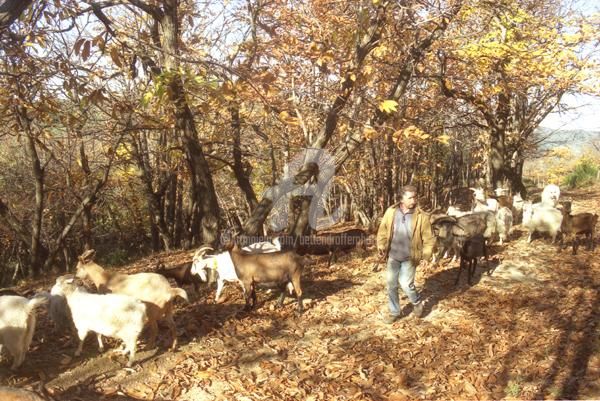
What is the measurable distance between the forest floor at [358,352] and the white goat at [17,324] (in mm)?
328

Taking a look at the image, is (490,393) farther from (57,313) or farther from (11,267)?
(11,267)

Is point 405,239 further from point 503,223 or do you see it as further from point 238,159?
point 238,159

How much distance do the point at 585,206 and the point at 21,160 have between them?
24.9 meters

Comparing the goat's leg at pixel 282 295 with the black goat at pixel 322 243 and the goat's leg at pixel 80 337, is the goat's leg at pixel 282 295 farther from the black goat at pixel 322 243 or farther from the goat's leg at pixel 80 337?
the goat's leg at pixel 80 337

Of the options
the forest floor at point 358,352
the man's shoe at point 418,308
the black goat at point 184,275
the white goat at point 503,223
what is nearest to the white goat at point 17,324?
the forest floor at point 358,352

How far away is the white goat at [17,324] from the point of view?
19.9 ft

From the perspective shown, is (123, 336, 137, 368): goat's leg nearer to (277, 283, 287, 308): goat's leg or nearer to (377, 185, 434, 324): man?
(277, 283, 287, 308): goat's leg

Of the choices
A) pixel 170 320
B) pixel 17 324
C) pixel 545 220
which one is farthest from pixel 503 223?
pixel 17 324

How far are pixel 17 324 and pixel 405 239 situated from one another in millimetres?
5441

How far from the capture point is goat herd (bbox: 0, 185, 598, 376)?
6242mm

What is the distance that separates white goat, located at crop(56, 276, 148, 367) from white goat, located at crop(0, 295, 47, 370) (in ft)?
1.69

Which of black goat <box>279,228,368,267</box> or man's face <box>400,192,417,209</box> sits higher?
man's face <box>400,192,417,209</box>

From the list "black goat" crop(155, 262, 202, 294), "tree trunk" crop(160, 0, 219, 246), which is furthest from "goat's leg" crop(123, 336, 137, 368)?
"tree trunk" crop(160, 0, 219, 246)

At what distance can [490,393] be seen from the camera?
5934 mm
